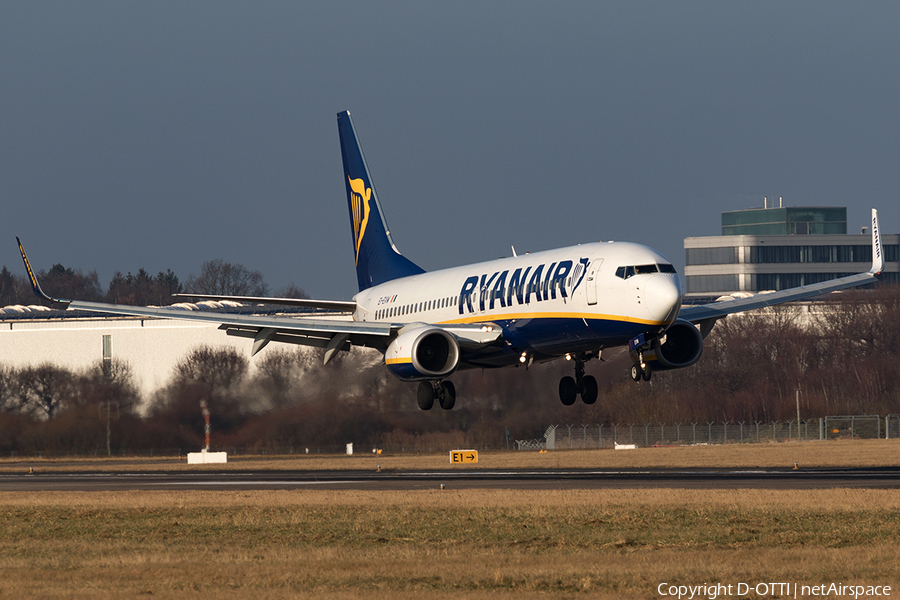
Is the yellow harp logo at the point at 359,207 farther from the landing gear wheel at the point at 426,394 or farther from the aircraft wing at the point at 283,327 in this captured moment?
the landing gear wheel at the point at 426,394

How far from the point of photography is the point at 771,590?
23.6m

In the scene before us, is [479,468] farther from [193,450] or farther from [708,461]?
[193,450]

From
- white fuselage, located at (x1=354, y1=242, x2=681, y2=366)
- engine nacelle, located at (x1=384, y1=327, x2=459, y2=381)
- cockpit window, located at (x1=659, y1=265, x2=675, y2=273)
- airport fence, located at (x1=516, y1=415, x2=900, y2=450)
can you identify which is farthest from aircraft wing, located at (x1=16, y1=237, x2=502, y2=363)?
airport fence, located at (x1=516, y1=415, x2=900, y2=450)

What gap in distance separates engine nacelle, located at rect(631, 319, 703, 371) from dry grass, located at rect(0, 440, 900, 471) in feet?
73.8

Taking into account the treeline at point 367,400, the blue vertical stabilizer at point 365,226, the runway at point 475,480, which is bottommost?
the runway at point 475,480

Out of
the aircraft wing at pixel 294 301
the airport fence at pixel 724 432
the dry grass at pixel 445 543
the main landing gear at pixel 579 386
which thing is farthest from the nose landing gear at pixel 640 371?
the airport fence at pixel 724 432

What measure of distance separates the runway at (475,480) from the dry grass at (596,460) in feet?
17.9

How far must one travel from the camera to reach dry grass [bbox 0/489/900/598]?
25219mm

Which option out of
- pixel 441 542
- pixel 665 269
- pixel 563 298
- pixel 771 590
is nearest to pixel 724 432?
pixel 563 298

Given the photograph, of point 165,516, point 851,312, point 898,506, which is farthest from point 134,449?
point 851,312

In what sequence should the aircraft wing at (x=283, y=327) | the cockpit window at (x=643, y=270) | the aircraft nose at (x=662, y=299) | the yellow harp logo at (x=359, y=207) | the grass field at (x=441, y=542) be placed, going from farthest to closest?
the yellow harp logo at (x=359, y=207) → the aircraft wing at (x=283, y=327) → the cockpit window at (x=643, y=270) → the aircraft nose at (x=662, y=299) → the grass field at (x=441, y=542)

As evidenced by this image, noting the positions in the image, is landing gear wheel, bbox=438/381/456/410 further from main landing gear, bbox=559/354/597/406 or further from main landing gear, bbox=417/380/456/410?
main landing gear, bbox=559/354/597/406

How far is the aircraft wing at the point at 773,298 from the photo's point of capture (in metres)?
48.9

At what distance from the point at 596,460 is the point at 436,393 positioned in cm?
2852
